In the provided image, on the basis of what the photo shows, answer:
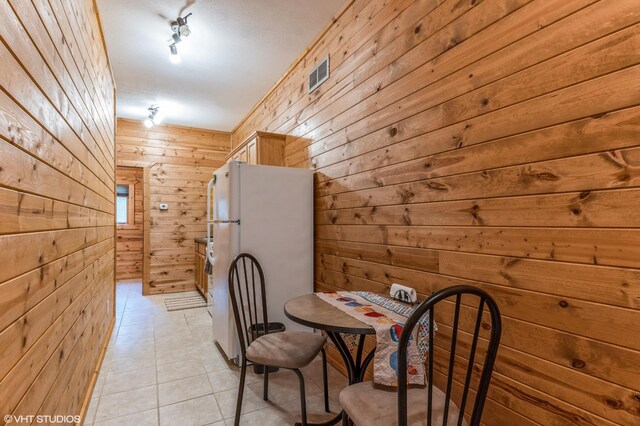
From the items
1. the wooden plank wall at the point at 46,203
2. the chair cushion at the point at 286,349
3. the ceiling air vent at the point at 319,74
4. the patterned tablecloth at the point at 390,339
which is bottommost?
the chair cushion at the point at 286,349

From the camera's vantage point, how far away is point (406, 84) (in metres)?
1.95

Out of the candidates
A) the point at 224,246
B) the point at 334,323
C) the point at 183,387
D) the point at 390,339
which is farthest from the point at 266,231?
the point at 390,339

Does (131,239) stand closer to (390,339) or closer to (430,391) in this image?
(390,339)

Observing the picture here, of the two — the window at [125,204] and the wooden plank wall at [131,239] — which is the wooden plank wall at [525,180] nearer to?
the wooden plank wall at [131,239]

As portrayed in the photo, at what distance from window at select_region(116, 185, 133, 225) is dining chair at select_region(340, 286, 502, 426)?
684 cm

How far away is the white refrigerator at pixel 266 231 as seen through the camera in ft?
8.75

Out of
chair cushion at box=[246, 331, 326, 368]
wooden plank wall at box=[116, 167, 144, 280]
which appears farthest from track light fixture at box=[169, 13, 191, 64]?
wooden plank wall at box=[116, 167, 144, 280]

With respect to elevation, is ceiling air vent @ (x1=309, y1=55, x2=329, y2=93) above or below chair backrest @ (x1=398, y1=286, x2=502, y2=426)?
above

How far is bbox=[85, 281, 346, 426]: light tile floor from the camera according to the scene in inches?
78.7

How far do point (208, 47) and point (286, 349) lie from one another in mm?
2824

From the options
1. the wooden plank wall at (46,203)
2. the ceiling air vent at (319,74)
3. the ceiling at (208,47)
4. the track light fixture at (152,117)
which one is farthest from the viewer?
the track light fixture at (152,117)

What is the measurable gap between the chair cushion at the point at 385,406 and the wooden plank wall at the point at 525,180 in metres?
0.36

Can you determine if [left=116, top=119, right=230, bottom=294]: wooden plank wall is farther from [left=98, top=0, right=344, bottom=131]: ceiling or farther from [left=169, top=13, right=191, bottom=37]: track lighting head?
[left=169, top=13, right=191, bottom=37]: track lighting head

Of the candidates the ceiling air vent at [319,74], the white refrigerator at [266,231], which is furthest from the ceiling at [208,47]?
the white refrigerator at [266,231]
